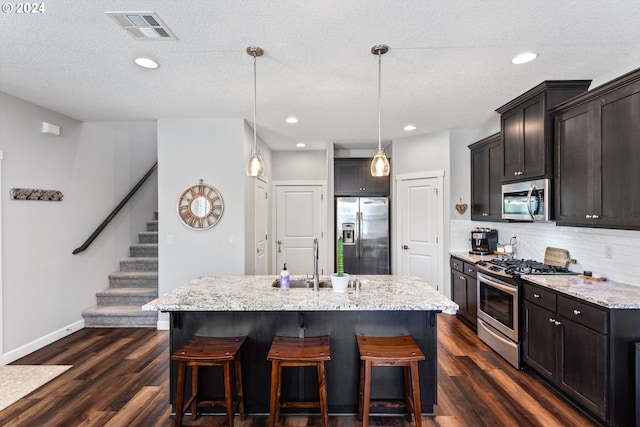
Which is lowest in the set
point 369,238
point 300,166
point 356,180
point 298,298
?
point 298,298

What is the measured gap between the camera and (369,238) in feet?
17.9

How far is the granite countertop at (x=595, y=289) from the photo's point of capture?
2.08 m

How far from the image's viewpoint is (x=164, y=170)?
4.00m

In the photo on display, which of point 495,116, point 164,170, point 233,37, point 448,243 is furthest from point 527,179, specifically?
point 164,170

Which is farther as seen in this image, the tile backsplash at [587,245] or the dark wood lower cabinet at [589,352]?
the tile backsplash at [587,245]

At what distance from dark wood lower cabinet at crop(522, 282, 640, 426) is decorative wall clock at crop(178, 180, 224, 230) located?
3.45 m

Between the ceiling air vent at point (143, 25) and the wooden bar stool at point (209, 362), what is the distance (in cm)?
210

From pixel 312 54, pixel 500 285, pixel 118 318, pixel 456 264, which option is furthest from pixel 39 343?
pixel 456 264

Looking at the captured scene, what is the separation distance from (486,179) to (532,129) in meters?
1.10

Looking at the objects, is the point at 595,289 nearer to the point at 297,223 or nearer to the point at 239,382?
the point at 239,382

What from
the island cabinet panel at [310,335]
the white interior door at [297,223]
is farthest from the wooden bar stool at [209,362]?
the white interior door at [297,223]

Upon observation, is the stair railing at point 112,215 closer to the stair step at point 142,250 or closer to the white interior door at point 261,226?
the stair step at point 142,250

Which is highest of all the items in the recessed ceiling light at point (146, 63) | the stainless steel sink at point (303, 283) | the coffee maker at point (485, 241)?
the recessed ceiling light at point (146, 63)

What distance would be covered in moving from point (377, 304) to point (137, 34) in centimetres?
241
